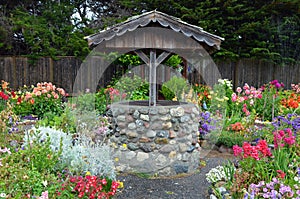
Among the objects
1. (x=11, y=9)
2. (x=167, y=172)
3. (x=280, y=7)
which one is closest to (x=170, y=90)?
(x=167, y=172)

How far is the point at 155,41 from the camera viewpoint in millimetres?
3924

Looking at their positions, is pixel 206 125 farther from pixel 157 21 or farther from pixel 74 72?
pixel 74 72

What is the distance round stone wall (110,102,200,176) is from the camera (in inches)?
160

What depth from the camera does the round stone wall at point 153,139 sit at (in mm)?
4070

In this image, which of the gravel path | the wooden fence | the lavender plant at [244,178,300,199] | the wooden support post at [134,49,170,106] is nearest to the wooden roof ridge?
the wooden support post at [134,49,170,106]

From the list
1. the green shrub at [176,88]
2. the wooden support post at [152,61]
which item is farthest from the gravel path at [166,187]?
the green shrub at [176,88]

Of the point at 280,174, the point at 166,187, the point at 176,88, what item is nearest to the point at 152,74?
the point at 166,187

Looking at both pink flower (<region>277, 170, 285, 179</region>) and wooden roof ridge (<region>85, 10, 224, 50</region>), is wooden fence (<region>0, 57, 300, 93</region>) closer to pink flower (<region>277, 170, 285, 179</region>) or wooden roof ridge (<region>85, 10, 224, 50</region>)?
wooden roof ridge (<region>85, 10, 224, 50</region>)

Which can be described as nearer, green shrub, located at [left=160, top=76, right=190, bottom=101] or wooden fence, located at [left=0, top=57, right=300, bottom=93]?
green shrub, located at [left=160, top=76, right=190, bottom=101]

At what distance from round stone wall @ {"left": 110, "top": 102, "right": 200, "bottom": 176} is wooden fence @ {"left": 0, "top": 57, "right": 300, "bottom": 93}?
201 inches

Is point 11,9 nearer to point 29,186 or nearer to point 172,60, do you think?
point 172,60

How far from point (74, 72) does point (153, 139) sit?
752 cm

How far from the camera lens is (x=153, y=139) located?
4098 mm

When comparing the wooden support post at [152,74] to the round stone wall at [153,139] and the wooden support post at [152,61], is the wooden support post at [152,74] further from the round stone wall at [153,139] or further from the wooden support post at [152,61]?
the round stone wall at [153,139]
